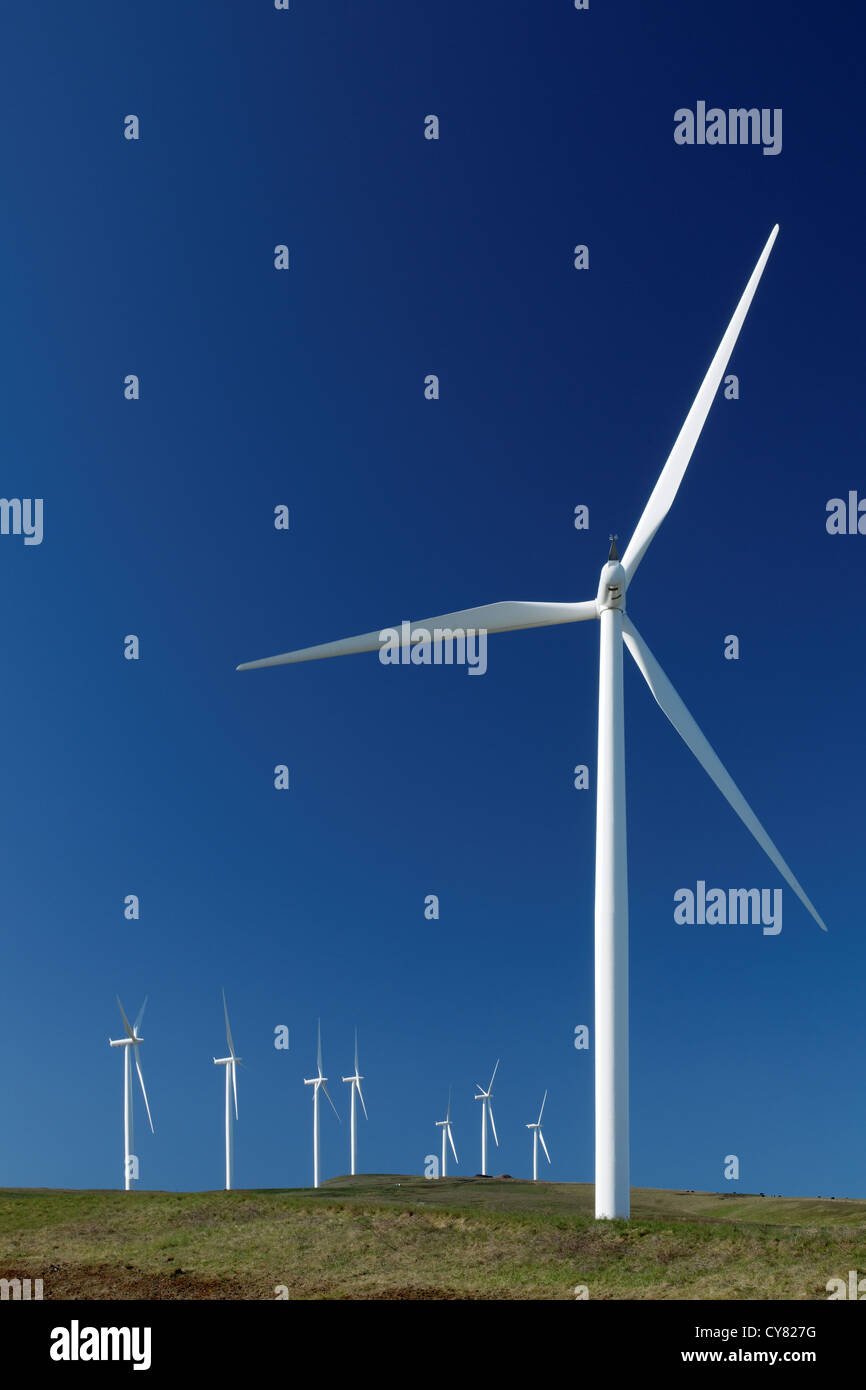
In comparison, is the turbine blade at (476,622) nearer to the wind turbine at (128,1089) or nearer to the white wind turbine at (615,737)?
the white wind turbine at (615,737)

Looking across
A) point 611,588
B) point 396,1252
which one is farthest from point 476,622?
point 396,1252

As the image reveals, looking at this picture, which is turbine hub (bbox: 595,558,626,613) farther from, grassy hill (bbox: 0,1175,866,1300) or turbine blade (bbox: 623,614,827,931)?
grassy hill (bbox: 0,1175,866,1300)

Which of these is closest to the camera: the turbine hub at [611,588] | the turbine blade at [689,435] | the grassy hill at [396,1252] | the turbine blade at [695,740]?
the grassy hill at [396,1252]

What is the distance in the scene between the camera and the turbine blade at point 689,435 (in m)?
44.1

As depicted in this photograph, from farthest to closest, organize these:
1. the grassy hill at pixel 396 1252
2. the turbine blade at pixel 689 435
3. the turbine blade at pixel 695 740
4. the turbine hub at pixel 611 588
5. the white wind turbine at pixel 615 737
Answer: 1. the turbine blade at pixel 689 435
2. the turbine hub at pixel 611 588
3. the turbine blade at pixel 695 740
4. the white wind turbine at pixel 615 737
5. the grassy hill at pixel 396 1252

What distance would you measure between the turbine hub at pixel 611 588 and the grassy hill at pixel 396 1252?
21230 mm

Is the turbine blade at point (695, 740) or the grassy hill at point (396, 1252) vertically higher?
the turbine blade at point (695, 740)

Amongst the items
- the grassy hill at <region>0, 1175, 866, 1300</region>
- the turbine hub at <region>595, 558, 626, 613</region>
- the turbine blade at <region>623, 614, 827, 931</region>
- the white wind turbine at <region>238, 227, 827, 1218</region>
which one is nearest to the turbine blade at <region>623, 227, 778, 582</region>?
the white wind turbine at <region>238, 227, 827, 1218</region>

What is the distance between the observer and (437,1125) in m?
110

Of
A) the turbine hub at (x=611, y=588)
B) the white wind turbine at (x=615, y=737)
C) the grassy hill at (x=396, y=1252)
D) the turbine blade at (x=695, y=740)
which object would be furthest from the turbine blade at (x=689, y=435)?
the grassy hill at (x=396, y=1252)
